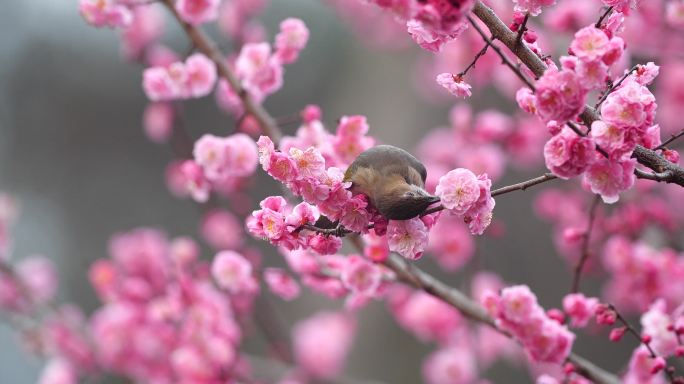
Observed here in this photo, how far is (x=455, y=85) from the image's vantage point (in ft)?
3.47

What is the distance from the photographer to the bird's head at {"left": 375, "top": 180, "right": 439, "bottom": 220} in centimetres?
104

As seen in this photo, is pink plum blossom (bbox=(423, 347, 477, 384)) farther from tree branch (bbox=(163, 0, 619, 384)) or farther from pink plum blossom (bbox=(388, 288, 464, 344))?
tree branch (bbox=(163, 0, 619, 384))

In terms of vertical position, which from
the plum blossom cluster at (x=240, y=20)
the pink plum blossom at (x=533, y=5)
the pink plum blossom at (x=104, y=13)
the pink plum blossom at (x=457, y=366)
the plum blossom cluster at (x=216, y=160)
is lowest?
the pink plum blossom at (x=533, y=5)

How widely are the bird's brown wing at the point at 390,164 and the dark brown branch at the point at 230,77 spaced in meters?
0.66

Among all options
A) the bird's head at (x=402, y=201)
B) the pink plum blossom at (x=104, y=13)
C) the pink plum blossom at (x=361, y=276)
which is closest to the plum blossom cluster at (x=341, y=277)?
the pink plum blossom at (x=361, y=276)

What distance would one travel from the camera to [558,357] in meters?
1.43

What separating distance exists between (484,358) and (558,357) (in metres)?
1.56

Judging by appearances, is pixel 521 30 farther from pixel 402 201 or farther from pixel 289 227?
pixel 289 227

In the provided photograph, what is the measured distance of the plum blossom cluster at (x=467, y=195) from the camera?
1029 mm

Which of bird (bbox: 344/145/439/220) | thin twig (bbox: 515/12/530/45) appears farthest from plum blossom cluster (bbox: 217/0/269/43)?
thin twig (bbox: 515/12/530/45)

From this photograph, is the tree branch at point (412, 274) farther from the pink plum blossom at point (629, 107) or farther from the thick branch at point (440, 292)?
the pink plum blossom at point (629, 107)

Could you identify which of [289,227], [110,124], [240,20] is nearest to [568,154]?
[289,227]

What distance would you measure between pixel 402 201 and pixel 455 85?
20 cm

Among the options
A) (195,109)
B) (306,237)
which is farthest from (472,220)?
(195,109)
